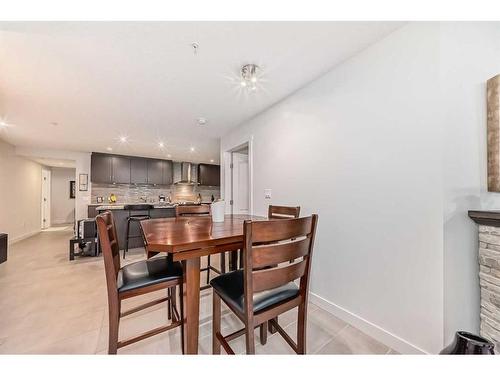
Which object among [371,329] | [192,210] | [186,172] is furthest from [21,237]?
[371,329]

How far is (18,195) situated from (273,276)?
6735 millimetres

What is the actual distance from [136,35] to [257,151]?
1825 millimetres

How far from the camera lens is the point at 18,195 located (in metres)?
4.80

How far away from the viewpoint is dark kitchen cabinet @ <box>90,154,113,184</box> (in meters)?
5.36

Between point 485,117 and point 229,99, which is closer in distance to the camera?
point 485,117

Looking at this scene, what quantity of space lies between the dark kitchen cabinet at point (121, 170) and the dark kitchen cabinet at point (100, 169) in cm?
11

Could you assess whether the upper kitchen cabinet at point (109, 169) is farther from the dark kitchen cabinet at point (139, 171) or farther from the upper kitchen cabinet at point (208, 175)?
the upper kitchen cabinet at point (208, 175)

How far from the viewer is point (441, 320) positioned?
119 cm

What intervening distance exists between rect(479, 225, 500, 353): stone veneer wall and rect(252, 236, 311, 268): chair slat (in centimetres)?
97

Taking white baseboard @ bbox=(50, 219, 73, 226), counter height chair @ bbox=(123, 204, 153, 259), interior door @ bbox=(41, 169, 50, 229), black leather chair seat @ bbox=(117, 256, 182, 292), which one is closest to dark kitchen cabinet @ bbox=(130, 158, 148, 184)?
counter height chair @ bbox=(123, 204, 153, 259)

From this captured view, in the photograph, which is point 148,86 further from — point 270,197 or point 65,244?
point 65,244

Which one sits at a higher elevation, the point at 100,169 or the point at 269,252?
the point at 100,169

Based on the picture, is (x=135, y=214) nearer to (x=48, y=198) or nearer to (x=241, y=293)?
(x=241, y=293)
